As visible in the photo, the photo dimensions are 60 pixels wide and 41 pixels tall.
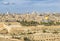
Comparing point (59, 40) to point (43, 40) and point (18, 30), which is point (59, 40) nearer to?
point (43, 40)

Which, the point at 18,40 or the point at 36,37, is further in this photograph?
the point at 36,37

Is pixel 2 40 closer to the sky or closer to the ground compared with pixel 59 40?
closer to the sky

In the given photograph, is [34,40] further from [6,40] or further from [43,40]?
[6,40]

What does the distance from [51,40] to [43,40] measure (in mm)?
812

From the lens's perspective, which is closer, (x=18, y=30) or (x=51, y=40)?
(x=51, y=40)

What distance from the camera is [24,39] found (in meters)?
22.0

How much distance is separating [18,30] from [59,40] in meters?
10.0

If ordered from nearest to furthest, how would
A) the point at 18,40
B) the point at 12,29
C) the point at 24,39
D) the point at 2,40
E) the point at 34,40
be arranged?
the point at 2,40
the point at 18,40
the point at 24,39
the point at 34,40
the point at 12,29

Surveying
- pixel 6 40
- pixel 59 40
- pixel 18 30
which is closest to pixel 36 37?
pixel 59 40

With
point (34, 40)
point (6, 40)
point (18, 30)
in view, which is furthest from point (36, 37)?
point (18, 30)

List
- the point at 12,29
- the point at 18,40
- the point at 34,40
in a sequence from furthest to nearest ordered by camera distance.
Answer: the point at 12,29
the point at 34,40
the point at 18,40

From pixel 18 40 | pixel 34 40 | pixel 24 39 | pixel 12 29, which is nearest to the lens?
pixel 18 40

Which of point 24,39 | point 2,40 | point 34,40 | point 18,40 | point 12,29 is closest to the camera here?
point 2,40

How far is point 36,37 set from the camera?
987 inches
